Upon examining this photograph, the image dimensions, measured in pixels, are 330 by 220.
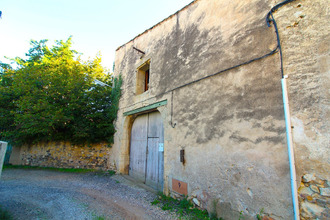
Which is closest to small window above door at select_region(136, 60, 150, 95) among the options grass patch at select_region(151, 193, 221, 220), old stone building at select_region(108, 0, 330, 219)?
old stone building at select_region(108, 0, 330, 219)

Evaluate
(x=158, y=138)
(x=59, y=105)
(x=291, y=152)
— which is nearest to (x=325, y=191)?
(x=291, y=152)

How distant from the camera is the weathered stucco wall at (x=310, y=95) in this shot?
2100 mm

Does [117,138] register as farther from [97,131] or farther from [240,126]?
[240,126]

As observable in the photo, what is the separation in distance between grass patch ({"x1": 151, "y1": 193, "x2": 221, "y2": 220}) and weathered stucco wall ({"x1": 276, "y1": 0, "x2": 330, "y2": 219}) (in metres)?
1.68

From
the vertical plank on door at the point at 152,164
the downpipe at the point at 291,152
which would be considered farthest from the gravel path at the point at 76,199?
the downpipe at the point at 291,152

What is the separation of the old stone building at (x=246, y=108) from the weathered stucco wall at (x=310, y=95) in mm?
11

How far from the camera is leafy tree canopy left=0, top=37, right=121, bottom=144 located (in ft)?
20.6

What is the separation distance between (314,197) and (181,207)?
2349 mm

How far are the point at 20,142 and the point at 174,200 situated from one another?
879 cm

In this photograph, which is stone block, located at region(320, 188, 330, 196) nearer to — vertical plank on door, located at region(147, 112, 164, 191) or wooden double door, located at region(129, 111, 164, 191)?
wooden double door, located at region(129, 111, 164, 191)

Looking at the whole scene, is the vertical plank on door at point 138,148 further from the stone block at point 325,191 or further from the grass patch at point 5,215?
the stone block at point 325,191

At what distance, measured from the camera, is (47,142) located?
26.3 ft

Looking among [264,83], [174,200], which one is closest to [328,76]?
[264,83]

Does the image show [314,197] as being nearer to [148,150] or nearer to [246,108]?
[246,108]
